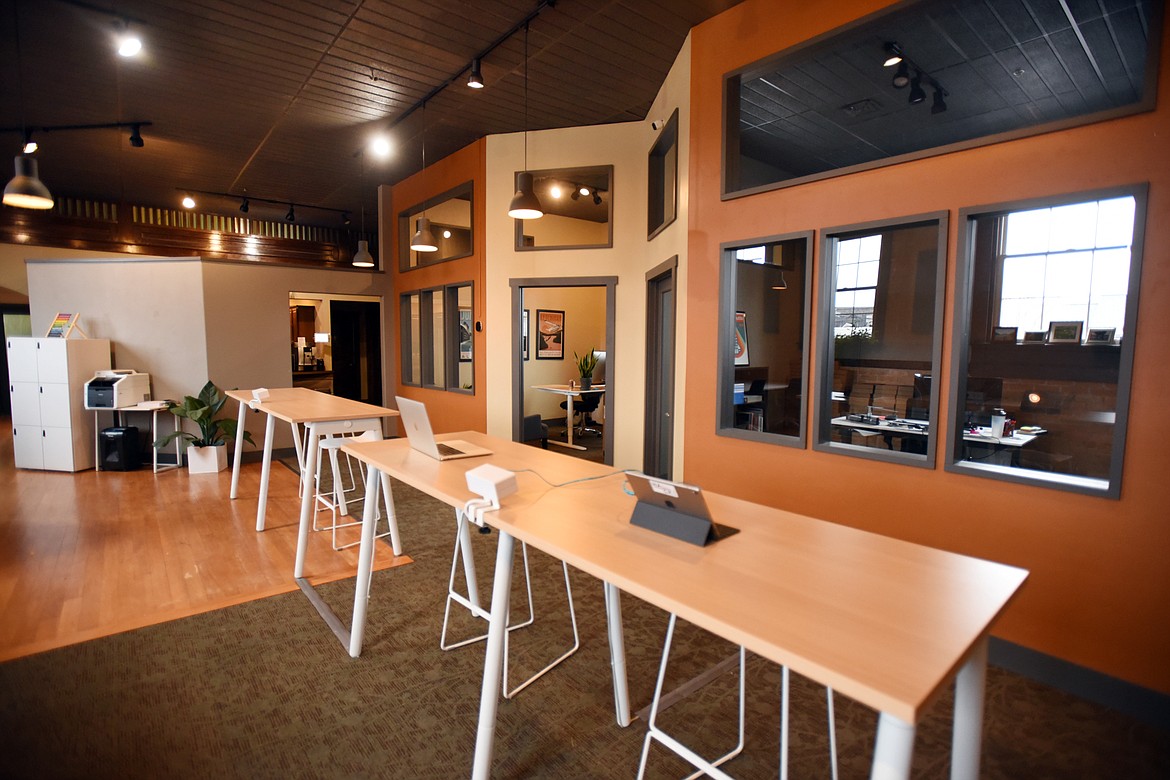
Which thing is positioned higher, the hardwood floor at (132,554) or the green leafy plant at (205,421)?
the green leafy plant at (205,421)

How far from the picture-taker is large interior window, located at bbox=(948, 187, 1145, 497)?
4.25m

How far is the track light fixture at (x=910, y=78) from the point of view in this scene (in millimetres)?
4281

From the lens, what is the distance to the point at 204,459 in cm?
615

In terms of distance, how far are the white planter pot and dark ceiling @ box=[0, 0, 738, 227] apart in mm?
3454

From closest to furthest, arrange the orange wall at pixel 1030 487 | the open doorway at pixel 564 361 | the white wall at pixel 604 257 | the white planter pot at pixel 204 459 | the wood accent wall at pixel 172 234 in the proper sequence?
1. the orange wall at pixel 1030 487
2. the white wall at pixel 604 257
3. the white planter pot at pixel 204 459
4. the wood accent wall at pixel 172 234
5. the open doorway at pixel 564 361

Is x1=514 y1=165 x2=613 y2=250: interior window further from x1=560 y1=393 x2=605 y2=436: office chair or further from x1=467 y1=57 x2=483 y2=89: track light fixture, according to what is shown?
x1=560 y1=393 x2=605 y2=436: office chair

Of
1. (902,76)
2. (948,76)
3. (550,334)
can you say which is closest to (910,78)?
(902,76)

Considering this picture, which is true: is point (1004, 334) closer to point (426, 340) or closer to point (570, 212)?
point (570, 212)

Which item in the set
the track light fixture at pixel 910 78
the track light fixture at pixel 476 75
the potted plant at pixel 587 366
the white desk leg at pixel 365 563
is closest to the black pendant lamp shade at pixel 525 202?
the track light fixture at pixel 476 75

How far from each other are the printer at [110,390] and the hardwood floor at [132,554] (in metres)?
0.80

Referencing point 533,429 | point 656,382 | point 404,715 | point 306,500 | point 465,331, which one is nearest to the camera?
point 404,715

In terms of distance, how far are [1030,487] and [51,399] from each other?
8.42 meters

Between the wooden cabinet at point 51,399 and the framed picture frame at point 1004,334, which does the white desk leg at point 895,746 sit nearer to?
the framed picture frame at point 1004,334

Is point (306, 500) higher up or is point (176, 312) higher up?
point (176, 312)
